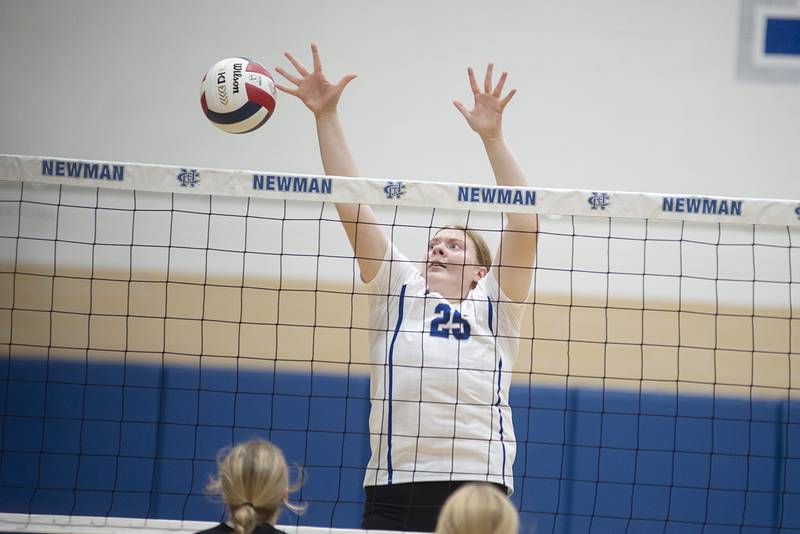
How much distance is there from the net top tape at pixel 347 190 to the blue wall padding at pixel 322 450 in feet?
7.28

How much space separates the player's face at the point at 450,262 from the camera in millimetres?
3123

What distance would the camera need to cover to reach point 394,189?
3006mm

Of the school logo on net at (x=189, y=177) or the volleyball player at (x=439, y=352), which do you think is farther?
the school logo on net at (x=189, y=177)

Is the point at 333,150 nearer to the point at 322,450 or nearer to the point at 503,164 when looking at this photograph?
the point at 503,164

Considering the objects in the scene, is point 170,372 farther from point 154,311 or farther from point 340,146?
point 340,146

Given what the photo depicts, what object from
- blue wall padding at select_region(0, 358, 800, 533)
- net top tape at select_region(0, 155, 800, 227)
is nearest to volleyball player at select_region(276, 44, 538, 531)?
net top tape at select_region(0, 155, 800, 227)

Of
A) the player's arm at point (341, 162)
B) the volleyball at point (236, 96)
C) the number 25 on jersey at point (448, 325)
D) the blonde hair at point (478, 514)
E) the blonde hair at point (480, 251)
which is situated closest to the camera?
the blonde hair at point (478, 514)

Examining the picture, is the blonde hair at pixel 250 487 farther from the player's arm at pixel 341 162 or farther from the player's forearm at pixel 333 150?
the player's forearm at pixel 333 150

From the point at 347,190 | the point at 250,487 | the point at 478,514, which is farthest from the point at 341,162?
the point at 478,514

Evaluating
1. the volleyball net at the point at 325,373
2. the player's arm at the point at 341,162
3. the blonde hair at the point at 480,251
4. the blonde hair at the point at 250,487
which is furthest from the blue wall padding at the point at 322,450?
the blonde hair at the point at 250,487

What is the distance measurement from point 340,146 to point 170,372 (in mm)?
2433

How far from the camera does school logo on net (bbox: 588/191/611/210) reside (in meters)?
3.02

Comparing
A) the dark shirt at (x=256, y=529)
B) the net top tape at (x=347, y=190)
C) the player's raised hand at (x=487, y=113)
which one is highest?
the player's raised hand at (x=487, y=113)

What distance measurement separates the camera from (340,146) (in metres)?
3.25
